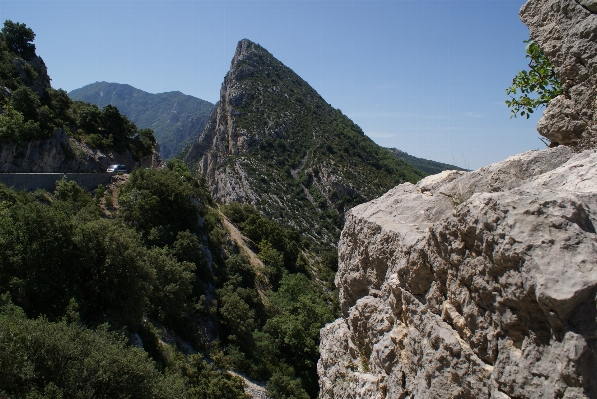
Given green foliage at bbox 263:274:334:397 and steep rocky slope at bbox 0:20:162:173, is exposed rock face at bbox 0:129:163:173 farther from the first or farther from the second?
green foliage at bbox 263:274:334:397

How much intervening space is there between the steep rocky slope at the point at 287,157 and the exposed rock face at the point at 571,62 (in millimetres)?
62369

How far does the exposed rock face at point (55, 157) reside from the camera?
2803cm

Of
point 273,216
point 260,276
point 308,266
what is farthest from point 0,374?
point 273,216

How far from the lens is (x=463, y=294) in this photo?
4.71 m

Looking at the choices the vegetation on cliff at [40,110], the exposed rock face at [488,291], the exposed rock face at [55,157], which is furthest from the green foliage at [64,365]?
the vegetation on cliff at [40,110]

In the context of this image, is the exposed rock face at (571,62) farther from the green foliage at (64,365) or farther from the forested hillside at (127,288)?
the forested hillside at (127,288)

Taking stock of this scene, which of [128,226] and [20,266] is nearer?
[20,266]

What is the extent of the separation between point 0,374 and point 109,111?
112 feet

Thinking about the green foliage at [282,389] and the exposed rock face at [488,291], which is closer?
the exposed rock face at [488,291]

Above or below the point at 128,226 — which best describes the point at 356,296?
above

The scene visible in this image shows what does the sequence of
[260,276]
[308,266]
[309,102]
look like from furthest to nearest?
[309,102]
[308,266]
[260,276]

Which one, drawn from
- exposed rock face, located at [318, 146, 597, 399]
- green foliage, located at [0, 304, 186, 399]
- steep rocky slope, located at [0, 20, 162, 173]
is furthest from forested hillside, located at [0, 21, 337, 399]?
exposed rock face, located at [318, 146, 597, 399]

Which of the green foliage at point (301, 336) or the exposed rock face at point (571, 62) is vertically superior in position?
the exposed rock face at point (571, 62)

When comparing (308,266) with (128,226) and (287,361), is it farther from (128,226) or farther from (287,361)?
(128,226)
